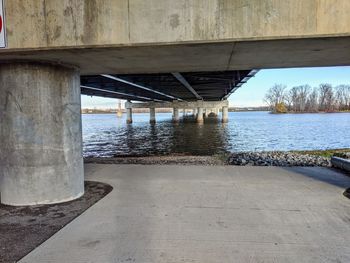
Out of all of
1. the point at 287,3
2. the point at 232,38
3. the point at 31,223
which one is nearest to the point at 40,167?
the point at 31,223

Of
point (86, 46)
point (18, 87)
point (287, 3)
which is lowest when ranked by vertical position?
point (18, 87)

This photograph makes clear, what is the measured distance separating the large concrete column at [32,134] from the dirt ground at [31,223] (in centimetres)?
30

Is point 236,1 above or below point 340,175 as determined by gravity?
above

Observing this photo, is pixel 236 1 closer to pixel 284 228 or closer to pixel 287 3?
pixel 287 3

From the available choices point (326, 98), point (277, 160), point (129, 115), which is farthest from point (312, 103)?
point (277, 160)

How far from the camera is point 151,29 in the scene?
4.81 metres

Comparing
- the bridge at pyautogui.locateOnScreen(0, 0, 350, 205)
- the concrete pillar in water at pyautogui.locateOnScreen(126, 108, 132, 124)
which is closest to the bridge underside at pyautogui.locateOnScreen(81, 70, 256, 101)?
the bridge at pyautogui.locateOnScreen(0, 0, 350, 205)

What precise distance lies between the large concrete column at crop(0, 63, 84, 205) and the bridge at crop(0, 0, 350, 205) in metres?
0.02

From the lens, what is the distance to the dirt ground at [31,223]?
403 centimetres

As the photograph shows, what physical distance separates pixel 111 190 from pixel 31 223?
2137mm

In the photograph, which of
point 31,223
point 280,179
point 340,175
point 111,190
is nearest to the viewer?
point 31,223

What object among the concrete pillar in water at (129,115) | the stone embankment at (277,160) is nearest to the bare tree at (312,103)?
the concrete pillar in water at (129,115)

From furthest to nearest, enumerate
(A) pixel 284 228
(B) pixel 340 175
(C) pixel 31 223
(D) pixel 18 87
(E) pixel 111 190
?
(B) pixel 340 175
(E) pixel 111 190
(D) pixel 18 87
(C) pixel 31 223
(A) pixel 284 228

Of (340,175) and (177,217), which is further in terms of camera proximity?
(340,175)
